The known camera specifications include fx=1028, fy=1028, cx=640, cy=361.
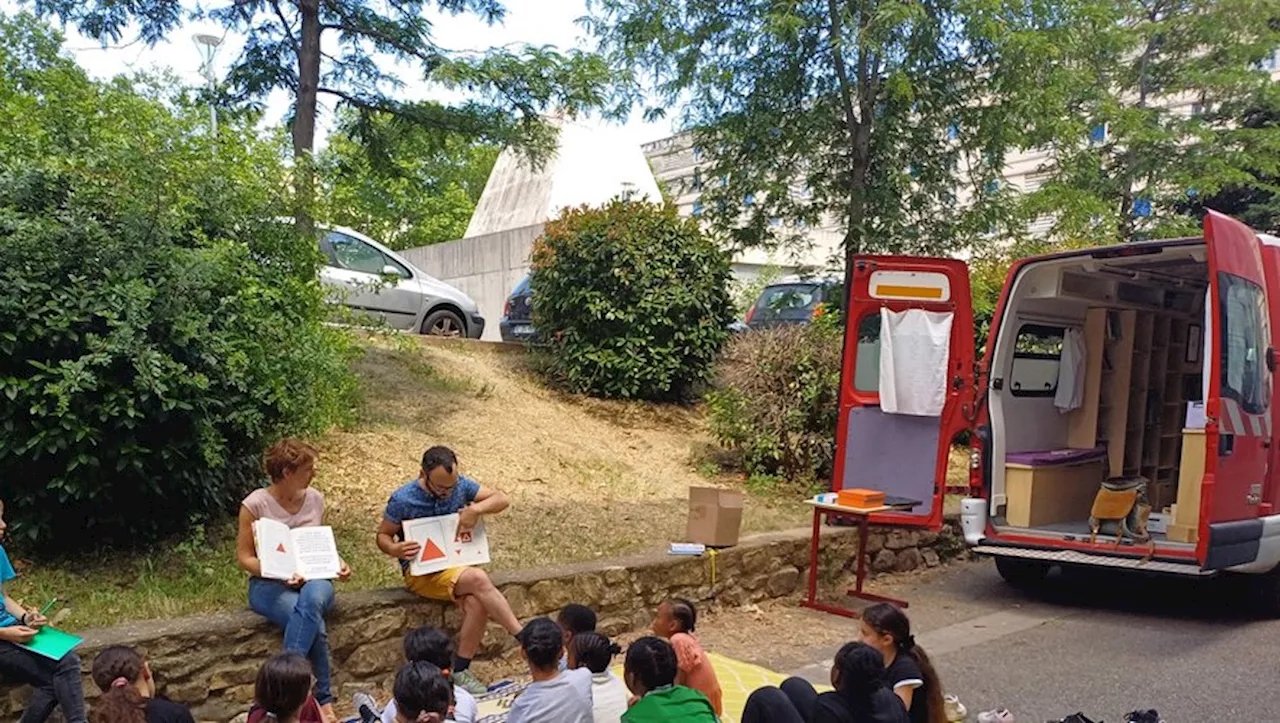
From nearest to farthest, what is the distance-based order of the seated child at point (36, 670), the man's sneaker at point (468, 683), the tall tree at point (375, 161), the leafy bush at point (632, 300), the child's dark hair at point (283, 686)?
1. the child's dark hair at point (283, 686)
2. the seated child at point (36, 670)
3. the man's sneaker at point (468, 683)
4. the tall tree at point (375, 161)
5. the leafy bush at point (632, 300)

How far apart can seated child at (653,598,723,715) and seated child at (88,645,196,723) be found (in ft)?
6.08

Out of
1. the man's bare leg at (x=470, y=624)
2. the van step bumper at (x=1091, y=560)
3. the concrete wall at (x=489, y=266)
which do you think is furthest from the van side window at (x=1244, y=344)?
the concrete wall at (x=489, y=266)

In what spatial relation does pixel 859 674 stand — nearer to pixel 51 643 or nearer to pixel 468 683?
pixel 468 683

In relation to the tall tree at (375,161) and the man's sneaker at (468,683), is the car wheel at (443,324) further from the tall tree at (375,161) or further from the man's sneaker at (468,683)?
the man's sneaker at (468,683)

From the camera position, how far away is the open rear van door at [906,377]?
7.30 metres

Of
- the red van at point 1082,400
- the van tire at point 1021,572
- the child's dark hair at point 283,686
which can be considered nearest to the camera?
the child's dark hair at point 283,686

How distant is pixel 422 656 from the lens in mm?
4027

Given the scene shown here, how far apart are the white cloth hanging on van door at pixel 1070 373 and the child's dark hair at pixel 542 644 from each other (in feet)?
19.5

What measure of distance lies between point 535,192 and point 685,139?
331 inches

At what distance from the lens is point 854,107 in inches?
396

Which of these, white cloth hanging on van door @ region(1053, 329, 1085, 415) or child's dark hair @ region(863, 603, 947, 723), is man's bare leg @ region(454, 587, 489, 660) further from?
white cloth hanging on van door @ region(1053, 329, 1085, 415)

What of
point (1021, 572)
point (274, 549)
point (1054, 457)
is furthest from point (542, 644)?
point (1054, 457)

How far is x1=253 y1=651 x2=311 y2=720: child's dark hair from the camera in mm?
3344

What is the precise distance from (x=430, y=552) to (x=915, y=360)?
386 cm
